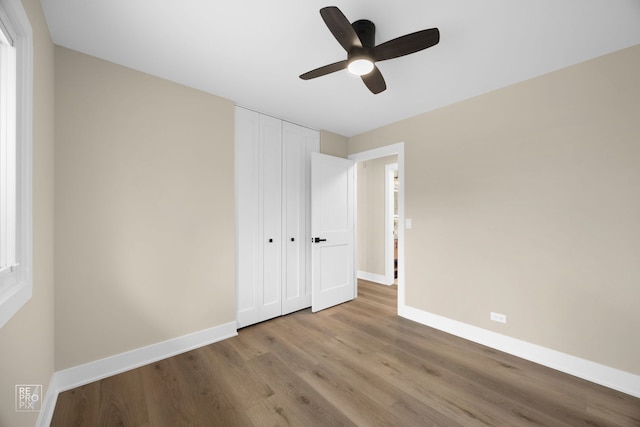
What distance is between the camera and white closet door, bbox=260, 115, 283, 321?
3062 mm

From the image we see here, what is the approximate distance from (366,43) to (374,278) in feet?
13.4

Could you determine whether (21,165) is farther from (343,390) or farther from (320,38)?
(343,390)

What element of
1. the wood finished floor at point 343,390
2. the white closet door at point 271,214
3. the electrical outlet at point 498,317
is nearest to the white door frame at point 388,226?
the wood finished floor at point 343,390

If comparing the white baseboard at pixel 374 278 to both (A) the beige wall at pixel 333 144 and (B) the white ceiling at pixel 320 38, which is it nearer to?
(A) the beige wall at pixel 333 144

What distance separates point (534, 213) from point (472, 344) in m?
1.42

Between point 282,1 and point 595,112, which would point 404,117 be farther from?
point 282,1

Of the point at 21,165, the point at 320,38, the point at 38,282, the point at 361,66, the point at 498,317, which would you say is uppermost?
the point at 320,38

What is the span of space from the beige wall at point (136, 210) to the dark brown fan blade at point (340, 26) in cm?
167

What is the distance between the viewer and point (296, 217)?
11.1ft

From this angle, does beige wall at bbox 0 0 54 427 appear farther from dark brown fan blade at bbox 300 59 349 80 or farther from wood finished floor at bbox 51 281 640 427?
dark brown fan blade at bbox 300 59 349 80

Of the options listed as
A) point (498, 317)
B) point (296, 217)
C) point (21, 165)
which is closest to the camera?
point (21, 165)

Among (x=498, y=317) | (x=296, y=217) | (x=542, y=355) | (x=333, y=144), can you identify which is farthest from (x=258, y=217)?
(x=542, y=355)

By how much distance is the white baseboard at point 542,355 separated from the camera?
6.18ft

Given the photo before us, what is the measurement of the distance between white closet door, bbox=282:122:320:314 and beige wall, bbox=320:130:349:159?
20cm
